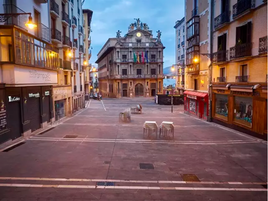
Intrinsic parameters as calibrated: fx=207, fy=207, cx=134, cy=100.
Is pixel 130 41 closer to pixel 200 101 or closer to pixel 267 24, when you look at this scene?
pixel 200 101

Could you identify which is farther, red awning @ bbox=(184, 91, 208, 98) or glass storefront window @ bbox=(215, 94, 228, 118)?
red awning @ bbox=(184, 91, 208, 98)

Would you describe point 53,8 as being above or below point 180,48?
below

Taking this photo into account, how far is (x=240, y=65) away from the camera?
17.0 m

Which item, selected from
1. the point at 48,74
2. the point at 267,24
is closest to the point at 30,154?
the point at 48,74

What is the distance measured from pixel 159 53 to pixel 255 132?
5008 centimetres

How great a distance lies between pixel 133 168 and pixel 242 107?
11.8m

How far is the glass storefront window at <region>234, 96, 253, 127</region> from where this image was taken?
1581 centimetres

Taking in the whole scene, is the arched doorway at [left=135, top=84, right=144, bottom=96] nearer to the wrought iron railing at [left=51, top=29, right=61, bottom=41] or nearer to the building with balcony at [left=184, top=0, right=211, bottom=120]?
the building with balcony at [left=184, top=0, right=211, bottom=120]

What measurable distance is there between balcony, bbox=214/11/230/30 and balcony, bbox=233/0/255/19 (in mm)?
1196

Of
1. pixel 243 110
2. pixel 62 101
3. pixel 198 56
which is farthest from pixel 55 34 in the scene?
pixel 243 110

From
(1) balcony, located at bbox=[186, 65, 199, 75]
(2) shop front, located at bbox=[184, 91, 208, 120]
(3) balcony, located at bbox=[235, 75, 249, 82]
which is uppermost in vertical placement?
(1) balcony, located at bbox=[186, 65, 199, 75]

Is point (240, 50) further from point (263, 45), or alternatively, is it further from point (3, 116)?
point (3, 116)

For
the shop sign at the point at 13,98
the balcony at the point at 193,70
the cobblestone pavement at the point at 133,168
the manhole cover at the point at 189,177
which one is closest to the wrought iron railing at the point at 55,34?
the shop sign at the point at 13,98

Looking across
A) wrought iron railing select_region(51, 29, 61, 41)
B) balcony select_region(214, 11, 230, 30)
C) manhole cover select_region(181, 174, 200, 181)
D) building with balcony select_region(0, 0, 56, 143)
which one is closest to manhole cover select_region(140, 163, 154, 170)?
manhole cover select_region(181, 174, 200, 181)
